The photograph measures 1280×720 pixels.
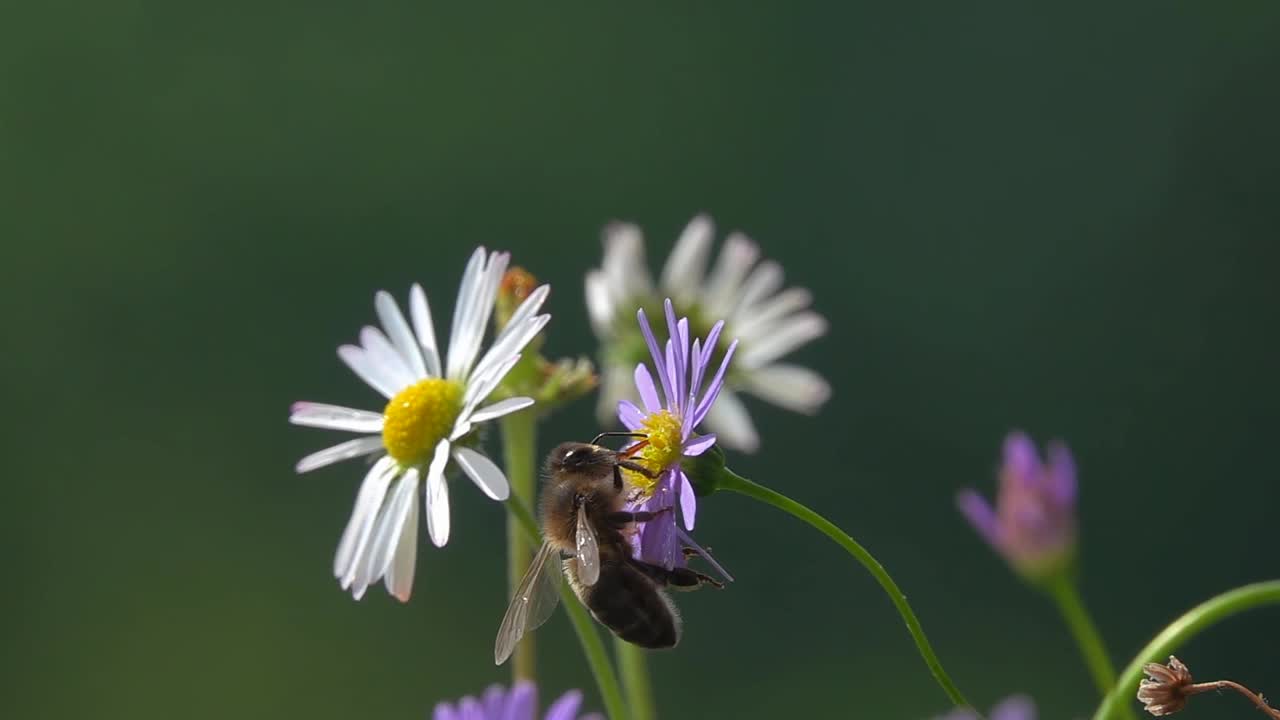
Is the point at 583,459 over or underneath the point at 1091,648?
over

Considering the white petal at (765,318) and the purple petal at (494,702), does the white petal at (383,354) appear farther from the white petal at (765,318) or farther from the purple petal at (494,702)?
the white petal at (765,318)

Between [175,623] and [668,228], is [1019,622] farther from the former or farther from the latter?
[175,623]

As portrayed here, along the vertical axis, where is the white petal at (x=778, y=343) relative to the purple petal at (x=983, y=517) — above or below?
above

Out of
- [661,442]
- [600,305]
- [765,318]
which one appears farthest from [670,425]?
[765,318]

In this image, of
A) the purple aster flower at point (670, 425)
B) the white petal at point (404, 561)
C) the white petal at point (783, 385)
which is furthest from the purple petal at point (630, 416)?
the white petal at point (783, 385)

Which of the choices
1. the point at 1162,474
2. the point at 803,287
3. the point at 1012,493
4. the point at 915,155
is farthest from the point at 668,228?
the point at 1012,493

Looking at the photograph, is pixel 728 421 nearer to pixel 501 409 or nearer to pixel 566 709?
pixel 501 409
